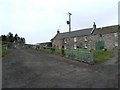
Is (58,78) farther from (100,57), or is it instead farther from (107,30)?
(107,30)

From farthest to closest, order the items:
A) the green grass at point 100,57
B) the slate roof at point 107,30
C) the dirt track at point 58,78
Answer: the slate roof at point 107,30 → the green grass at point 100,57 → the dirt track at point 58,78

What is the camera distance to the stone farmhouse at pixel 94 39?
5144cm

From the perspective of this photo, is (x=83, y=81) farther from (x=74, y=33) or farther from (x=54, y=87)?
(x=74, y=33)

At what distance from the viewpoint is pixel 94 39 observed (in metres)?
56.6

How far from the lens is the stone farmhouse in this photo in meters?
51.4

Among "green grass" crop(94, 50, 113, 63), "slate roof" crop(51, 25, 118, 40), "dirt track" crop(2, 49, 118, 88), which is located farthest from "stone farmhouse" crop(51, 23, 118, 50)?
"dirt track" crop(2, 49, 118, 88)

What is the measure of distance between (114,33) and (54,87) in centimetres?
4197

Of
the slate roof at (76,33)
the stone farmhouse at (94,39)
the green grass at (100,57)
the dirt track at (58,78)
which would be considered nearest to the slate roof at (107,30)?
the stone farmhouse at (94,39)

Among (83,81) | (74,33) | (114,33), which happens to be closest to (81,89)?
(83,81)

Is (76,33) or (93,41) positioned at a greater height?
(76,33)

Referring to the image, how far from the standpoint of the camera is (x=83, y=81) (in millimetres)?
13258

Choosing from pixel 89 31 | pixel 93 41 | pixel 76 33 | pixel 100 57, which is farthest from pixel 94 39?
pixel 100 57

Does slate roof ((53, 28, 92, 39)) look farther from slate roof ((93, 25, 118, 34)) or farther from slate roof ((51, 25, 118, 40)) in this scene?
slate roof ((93, 25, 118, 34))

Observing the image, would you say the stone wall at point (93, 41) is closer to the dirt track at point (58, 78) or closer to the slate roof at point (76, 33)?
the slate roof at point (76, 33)
